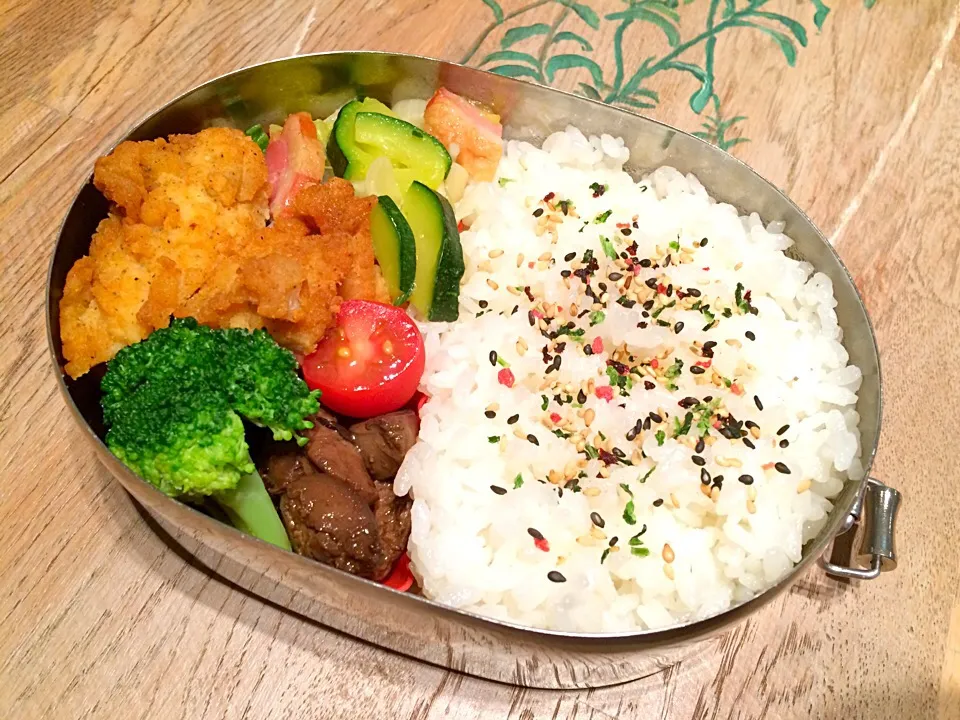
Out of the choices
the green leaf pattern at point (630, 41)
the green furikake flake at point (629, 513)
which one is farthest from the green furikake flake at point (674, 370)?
the green leaf pattern at point (630, 41)

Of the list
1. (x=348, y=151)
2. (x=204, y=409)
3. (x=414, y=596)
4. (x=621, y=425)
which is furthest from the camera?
(x=348, y=151)

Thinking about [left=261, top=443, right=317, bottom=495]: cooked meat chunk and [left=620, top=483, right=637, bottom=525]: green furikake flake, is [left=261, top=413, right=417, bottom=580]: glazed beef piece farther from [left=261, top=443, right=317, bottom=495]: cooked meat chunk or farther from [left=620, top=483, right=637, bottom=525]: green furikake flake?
[left=620, top=483, right=637, bottom=525]: green furikake flake

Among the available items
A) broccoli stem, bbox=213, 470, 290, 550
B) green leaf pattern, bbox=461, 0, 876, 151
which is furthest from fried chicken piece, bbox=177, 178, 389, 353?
green leaf pattern, bbox=461, 0, 876, 151

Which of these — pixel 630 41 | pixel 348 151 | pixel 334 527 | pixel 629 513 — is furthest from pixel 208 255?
pixel 630 41

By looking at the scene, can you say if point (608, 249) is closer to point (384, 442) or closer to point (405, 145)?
point (405, 145)

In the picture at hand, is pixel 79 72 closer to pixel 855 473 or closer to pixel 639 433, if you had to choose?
pixel 639 433

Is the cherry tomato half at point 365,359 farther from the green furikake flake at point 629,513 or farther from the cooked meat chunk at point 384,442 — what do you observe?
the green furikake flake at point 629,513

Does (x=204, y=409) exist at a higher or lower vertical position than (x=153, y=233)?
lower

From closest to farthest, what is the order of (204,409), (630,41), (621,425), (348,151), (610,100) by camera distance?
(204,409)
(621,425)
(348,151)
(610,100)
(630,41)
